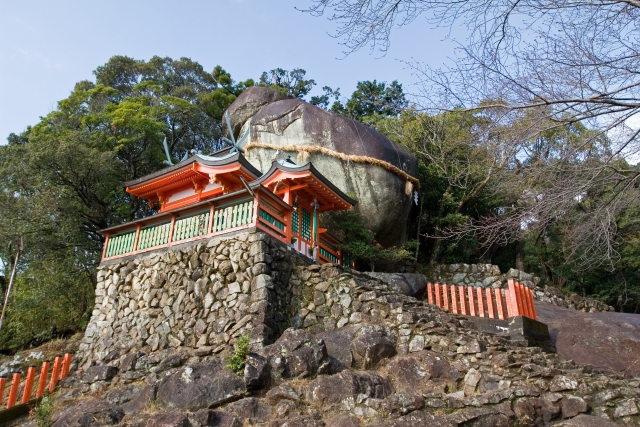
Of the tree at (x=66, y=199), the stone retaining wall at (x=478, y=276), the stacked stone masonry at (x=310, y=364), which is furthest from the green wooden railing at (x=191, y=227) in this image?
the stone retaining wall at (x=478, y=276)

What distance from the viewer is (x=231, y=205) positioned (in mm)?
12492

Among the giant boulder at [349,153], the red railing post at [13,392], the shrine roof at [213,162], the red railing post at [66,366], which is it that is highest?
the giant boulder at [349,153]

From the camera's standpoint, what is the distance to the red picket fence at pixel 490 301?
1161cm

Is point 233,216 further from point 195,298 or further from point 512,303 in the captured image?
point 512,303

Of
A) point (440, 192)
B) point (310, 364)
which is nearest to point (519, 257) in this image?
point (440, 192)

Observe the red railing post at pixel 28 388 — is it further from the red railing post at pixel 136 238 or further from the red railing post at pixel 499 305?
the red railing post at pixel 499 305

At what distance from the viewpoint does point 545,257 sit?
76.3 ft

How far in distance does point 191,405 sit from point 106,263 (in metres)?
7.21

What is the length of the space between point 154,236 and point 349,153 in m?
8.27

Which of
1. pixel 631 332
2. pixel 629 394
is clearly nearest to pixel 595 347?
pixel 631 332

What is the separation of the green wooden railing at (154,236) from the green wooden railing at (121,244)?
1.19ft

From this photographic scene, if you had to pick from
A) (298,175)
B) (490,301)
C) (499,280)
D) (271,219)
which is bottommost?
(490,301)

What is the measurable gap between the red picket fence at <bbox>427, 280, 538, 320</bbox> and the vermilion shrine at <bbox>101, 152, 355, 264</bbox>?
11.9 ft

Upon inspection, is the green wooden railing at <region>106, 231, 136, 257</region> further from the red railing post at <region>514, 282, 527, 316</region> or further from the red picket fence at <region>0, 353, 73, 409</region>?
the red railing post at <region>514, 282, 527, 316</region>
